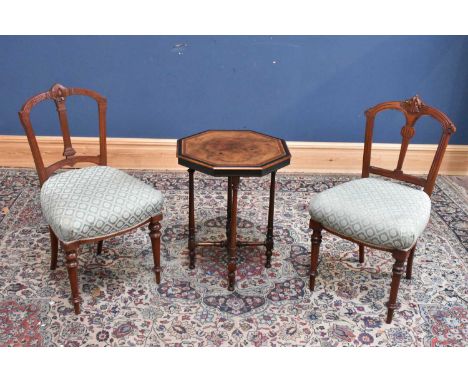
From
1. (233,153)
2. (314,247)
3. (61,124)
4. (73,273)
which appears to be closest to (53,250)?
(73,273)

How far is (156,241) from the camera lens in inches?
98.0

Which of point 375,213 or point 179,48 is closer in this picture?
point 375,213

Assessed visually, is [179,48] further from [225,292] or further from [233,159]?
[225,292]

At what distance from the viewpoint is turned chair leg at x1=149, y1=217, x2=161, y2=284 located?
96.0 inches

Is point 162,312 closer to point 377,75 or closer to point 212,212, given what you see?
point 212,212

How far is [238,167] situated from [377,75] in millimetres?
1902

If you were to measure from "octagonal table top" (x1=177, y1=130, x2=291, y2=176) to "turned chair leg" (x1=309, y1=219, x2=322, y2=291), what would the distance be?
334 millimetres

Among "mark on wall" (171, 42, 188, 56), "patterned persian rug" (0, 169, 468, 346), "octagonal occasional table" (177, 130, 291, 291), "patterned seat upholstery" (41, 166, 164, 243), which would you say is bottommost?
"patterned persian rug" (0, 169, 468, 346)

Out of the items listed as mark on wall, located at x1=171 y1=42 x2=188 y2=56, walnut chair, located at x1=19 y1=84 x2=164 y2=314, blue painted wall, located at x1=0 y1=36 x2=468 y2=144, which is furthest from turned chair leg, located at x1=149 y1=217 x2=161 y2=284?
mark on wall, located at x1=171 y1=42 x2=188 y2=56

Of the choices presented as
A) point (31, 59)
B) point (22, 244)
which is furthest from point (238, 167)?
point (31, 59)

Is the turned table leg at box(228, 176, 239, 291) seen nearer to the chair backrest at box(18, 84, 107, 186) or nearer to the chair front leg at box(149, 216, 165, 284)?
the chair front leg at box(149, 216, 165, 284)

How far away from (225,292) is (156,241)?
0.44 metres

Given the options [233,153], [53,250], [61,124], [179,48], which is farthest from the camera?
[179,48]

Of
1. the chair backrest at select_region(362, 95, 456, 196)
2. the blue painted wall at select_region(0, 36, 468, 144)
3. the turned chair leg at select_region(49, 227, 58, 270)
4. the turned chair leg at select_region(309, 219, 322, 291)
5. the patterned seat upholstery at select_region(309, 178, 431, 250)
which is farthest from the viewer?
the blue painted wall at select_region(0, 36, 468, 144)
